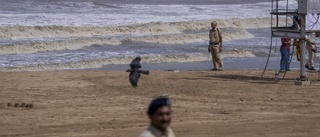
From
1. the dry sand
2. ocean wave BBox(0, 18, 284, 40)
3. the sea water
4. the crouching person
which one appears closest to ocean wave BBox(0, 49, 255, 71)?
the sea water

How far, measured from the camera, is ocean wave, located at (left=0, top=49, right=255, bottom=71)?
26484 millimetres

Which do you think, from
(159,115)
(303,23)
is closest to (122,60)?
(303,23)

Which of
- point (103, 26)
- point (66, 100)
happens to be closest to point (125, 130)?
point (66, 100)

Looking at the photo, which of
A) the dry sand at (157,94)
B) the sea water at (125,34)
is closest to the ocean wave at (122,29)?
the sea water at (125,34)

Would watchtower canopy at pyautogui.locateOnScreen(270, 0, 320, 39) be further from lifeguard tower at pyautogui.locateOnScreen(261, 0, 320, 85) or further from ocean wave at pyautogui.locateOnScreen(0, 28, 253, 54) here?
ocean wave at pyautogui.locateOnScreen(0, 28, 253, 54)

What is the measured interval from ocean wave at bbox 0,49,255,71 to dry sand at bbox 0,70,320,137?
4.61 m

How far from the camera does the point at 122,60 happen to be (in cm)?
2891

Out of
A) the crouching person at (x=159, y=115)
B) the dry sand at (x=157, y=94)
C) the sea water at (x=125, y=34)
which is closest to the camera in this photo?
the crouching person at (x=159, y=115)

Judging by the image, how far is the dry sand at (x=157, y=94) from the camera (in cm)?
1352

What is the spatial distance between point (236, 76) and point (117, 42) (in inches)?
567

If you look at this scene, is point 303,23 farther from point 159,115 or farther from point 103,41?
point 103,41

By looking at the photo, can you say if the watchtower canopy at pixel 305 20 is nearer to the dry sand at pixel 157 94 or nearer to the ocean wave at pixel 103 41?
the dry sand at pixel 157 94

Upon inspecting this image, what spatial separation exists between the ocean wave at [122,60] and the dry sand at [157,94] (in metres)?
4.61

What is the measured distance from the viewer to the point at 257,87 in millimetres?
19812
